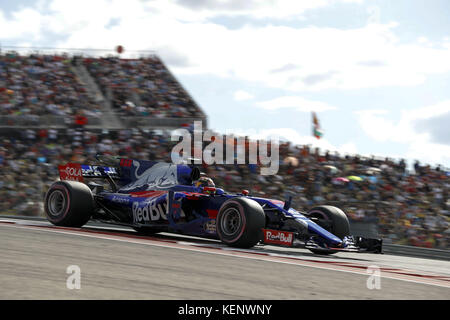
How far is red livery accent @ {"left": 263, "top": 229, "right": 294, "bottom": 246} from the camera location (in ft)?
30.2

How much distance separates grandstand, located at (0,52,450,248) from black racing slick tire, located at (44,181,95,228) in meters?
4.11

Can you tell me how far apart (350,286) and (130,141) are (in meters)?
15.4

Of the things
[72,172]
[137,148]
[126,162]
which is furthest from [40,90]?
[126,162]

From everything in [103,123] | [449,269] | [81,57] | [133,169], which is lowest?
[449,269]

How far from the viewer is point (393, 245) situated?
472 inches

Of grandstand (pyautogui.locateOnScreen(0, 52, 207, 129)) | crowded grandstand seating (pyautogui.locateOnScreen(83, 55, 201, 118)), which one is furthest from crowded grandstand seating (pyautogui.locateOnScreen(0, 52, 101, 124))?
crowded grandstand seating (pyautogui.locateOnScreen(83, 55, 201, 118))

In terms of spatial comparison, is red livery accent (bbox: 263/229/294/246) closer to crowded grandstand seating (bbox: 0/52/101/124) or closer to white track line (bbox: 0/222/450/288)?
white track line (bbox: 0/222/450/288)

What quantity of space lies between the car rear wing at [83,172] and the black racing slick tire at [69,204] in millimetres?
636

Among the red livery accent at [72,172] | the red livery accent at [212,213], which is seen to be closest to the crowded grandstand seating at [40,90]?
the red livery accent at [72,172]

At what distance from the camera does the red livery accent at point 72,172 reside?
11.9 meters

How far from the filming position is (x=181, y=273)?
246 inches

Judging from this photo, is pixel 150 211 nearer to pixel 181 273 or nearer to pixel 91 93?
pixel 181 273
